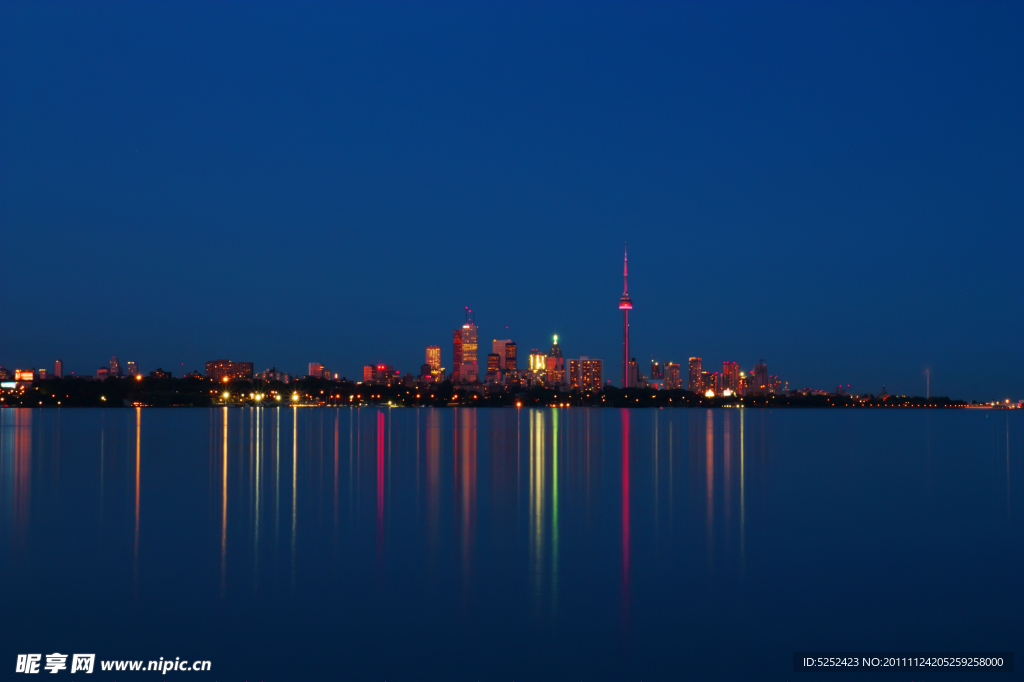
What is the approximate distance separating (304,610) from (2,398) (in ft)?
692

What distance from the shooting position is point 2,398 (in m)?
191

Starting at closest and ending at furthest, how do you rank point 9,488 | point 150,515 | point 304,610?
point 304,610 → point 150,515 → point 9,488

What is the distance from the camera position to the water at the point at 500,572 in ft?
33.3

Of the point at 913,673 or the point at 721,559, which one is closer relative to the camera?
the point at 913,673

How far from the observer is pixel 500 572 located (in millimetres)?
14062

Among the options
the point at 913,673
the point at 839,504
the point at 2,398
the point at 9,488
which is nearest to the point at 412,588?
the point at 913,673

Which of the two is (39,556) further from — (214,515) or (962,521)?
(962,521)

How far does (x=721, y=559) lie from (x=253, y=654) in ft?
28.6

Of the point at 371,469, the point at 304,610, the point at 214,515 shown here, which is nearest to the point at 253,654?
the point at 304,610

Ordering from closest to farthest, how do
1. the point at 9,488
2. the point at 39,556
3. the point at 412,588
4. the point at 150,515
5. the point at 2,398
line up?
1. the point at 412,588
2. the point at 39,556
3. the point at 150,515
4. the point at 9,488
5. the point at 2,398

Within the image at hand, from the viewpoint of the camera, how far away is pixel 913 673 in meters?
9.66

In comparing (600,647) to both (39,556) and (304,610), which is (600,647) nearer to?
(304,610)

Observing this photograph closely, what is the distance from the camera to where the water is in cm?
1015

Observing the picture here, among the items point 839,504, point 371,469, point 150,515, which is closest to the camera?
point 150,515
